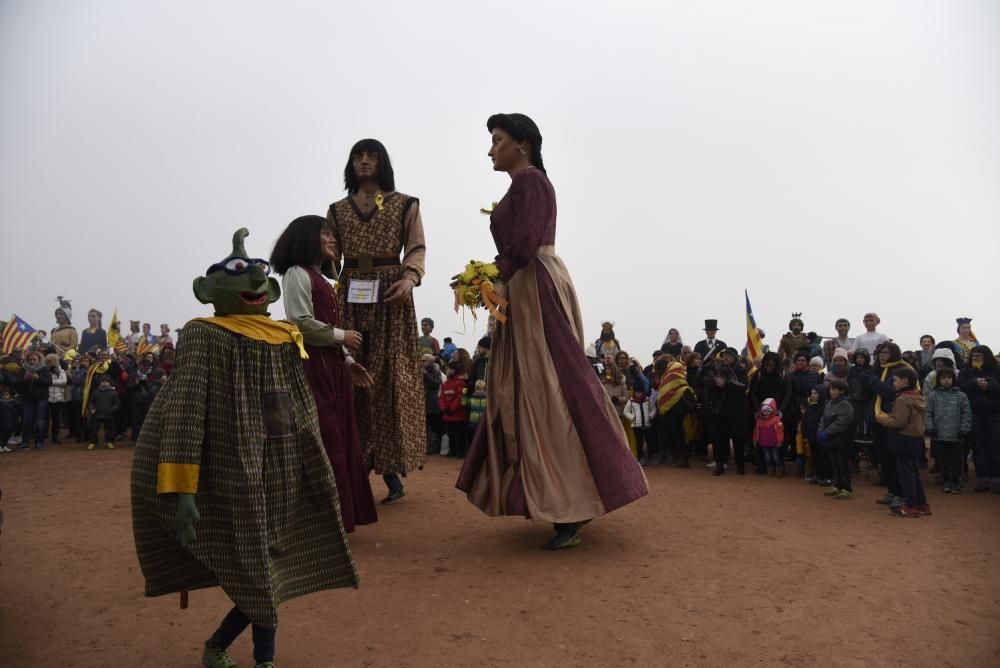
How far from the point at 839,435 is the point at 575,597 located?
16.0 feet

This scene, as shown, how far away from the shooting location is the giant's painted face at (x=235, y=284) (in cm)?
316

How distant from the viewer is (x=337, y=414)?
4.90 meters

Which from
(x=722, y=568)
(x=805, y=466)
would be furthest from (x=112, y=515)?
(x=805, y=466)

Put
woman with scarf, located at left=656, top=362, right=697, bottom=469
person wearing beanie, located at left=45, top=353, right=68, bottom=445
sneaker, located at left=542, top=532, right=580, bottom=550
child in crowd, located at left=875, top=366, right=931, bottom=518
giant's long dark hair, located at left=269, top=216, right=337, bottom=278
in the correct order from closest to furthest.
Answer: giant's long dark hair, located at left=269, top=216, right=337, bottom=278
sneaker, located at left=542, top=532, right=580, bottom=550
child in crowd, located at left=875, top=366, right=931, bottom=518
woman with scarf, located at left=656, top=362, right=697, bottom=469
person wearing beanie, located at left=45, top=353, right=68, bottom=445

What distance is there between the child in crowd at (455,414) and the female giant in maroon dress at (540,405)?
5.88 meters

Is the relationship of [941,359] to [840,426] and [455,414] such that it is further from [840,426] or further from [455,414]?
[455,414]

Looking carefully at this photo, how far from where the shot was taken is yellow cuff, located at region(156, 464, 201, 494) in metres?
2.77

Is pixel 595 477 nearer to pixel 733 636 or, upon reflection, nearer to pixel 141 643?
pixel 733 636

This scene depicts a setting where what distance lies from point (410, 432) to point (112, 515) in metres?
2.71

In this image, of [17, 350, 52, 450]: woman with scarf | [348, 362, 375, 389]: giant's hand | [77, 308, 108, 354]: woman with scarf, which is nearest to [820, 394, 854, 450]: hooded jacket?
[348, 362, 375, 389]: giant's hand

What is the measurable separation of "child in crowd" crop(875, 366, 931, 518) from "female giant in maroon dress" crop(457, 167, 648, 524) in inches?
128

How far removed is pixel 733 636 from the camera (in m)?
3.54

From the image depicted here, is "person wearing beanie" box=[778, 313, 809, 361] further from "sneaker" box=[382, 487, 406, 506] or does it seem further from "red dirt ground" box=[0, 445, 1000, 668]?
"sneaker" box=[382, 487, 406, 506]

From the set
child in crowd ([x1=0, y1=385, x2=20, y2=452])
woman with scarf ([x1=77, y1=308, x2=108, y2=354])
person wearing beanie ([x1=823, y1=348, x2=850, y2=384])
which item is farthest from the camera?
woman with scarf ([x1=77, y1=308, x2=108, y2=354])
